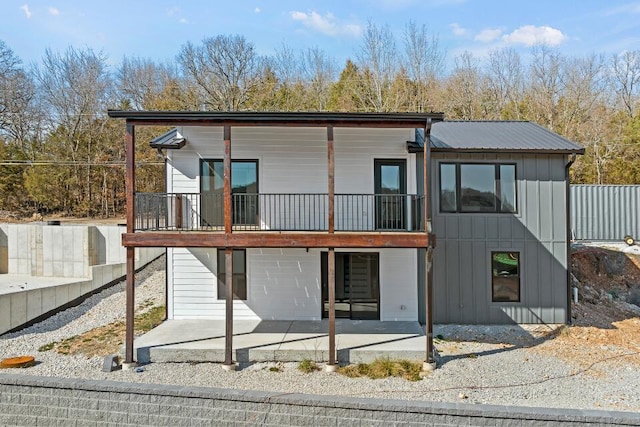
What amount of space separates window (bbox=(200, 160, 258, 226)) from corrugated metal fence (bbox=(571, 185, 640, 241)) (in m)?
13.5

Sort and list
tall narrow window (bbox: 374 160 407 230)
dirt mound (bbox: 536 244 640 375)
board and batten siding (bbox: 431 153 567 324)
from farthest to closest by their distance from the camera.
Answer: tall narrow window (bbox: 374 160 407 230) < board and batten siding (bbox: 431 153 567 324) < dirt mound (bbox: 536 244 640 375)

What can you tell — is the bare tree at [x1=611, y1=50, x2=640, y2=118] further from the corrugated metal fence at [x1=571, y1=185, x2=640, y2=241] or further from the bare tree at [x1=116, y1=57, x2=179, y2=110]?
the bare tree at [x1=116, y1=57, x2=179, y2=110]

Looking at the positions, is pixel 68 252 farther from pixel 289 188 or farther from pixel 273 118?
pixel 273 118

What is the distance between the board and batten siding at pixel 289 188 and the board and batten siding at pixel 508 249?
0.83 meters

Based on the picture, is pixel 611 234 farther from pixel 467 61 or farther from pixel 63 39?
pixel 63 39

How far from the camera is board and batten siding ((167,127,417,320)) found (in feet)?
31.1

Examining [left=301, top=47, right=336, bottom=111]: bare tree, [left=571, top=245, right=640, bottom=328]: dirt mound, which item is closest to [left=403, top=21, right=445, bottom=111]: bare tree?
[left=301, top=47, right=336, bottom=111]: bare tree

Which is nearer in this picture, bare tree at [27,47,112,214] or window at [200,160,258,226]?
window at [200,160,258,226]

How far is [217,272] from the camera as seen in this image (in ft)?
31.5

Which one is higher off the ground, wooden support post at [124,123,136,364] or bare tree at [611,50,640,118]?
bare tree at [611,50,640,118]

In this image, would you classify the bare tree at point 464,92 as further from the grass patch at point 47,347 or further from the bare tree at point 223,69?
the grass patch at point 47,347

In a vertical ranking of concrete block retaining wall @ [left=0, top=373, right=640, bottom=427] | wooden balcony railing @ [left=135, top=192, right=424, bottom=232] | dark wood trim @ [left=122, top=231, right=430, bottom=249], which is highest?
wooden balcony railing @ [left=135, top=192, right=424, bottom=232]

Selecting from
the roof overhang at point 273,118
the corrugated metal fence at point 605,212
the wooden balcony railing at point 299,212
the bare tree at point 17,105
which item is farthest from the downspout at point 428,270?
the bare tree at point 17,105

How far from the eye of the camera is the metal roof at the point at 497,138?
30.5ft
